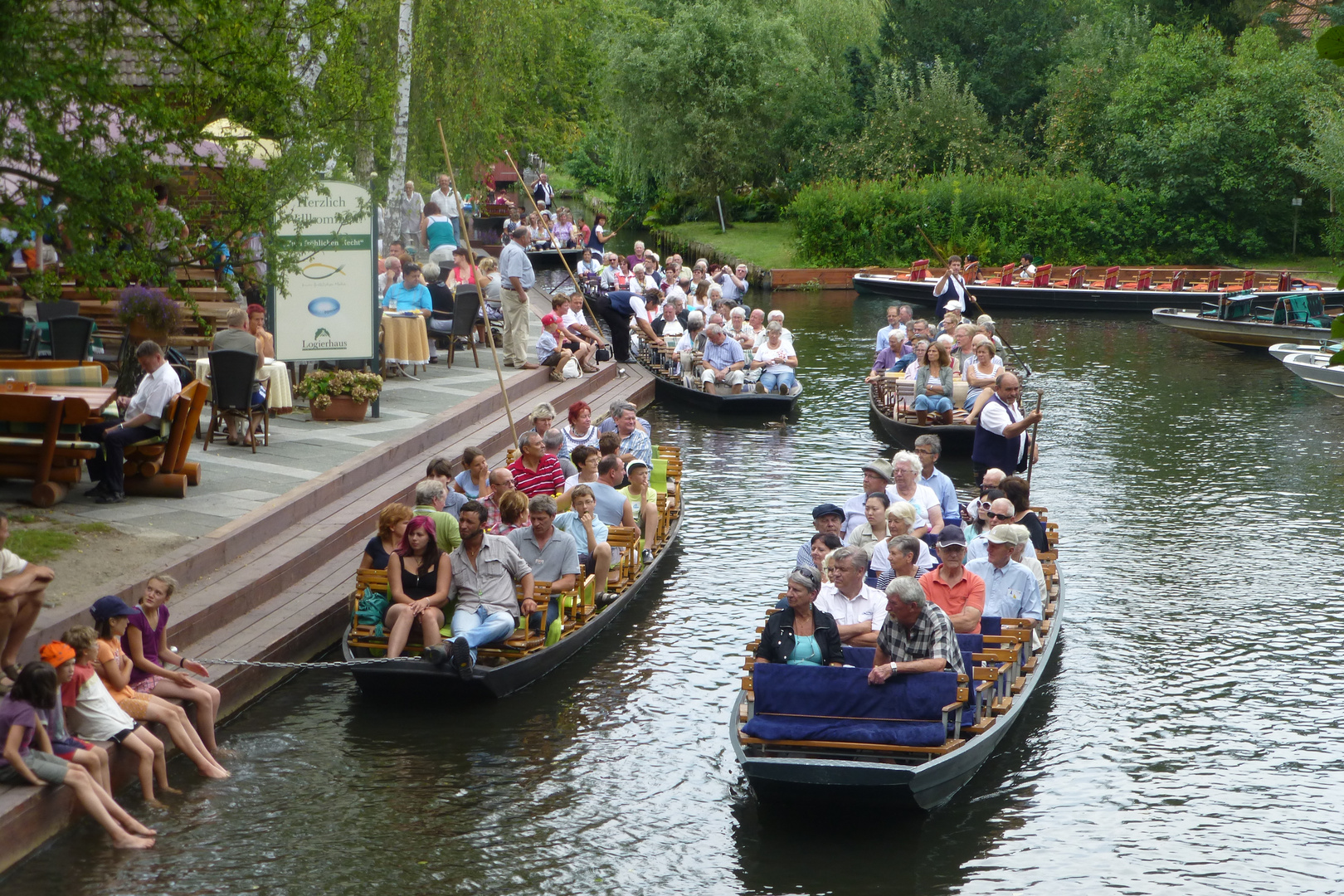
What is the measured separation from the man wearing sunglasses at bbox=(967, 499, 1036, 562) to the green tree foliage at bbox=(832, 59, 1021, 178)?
34576mm

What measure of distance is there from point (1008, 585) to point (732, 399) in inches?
445

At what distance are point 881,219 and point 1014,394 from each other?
87.5 feet

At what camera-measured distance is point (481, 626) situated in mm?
9766

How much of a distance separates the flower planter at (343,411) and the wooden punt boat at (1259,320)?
19.6 m

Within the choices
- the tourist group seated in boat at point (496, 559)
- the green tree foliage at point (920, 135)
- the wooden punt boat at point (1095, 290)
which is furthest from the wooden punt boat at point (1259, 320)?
the tourist group seated in boat at point (496, 559)

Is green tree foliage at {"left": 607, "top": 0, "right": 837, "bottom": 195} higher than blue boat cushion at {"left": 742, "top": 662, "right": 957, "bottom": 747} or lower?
higher

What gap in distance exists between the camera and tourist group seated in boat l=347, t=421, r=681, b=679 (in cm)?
978

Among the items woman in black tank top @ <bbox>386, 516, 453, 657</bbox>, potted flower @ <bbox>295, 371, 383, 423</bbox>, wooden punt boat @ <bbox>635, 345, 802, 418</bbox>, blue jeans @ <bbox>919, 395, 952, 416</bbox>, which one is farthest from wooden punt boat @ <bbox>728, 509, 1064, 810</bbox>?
wooden punt boat @ <bbox>635, 345, 802, 418</bbox>

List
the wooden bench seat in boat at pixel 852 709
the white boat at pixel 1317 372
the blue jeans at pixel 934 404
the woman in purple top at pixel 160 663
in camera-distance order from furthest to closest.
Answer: the white boat at pixel 1317 372 → the blue jeans at pixel 934 404 → the woman in purple top at pixel 160 663 → the wooden bench seat in boat at pixel 852 709

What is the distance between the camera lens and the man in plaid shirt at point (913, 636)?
318 inches

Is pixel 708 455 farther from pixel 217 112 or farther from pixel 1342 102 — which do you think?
pixel 1342 102

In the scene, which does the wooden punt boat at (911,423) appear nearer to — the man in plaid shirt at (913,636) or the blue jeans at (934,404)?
the blue jeans at (934,404)

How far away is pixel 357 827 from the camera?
808 centimetres

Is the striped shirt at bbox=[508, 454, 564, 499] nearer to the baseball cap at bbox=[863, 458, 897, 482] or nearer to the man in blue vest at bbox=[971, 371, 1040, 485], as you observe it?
the baseball cap at bbox=[863, 458, 897, 482]
